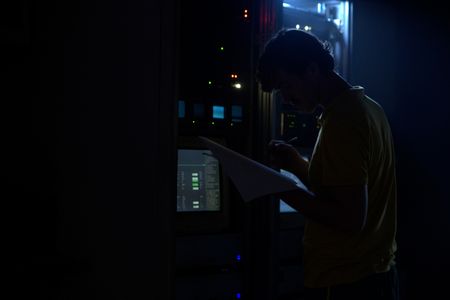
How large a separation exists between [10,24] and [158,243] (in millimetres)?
635

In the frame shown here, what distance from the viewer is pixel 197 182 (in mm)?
1896

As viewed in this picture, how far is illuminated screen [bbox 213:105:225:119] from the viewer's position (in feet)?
6.06

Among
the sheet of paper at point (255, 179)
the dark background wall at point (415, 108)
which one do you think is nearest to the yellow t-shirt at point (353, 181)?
the sheet of paper at point (255, 179)

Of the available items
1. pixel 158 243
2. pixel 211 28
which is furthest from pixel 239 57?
pixel 158 243

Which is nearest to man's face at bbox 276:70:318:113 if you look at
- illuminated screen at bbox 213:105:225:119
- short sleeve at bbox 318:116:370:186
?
short sleeve at bbox 318:116:370:186

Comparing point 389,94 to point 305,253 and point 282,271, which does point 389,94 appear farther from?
point 305,253

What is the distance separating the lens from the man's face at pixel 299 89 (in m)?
1.44

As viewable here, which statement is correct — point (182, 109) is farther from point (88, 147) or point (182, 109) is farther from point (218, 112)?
point (88, 147)

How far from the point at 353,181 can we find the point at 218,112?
2.39 feet

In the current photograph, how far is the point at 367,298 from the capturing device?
4.39 feet

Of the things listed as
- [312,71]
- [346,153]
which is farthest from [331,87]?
[346,153]

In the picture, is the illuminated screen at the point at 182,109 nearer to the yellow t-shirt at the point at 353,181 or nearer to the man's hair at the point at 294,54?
the man's hair at the point at 294,54

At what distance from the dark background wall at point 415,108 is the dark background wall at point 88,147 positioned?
1509 mm

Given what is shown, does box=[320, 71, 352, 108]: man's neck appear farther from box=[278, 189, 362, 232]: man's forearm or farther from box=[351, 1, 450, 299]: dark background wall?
box=[351, 1, 450, 299]: dark background wall
